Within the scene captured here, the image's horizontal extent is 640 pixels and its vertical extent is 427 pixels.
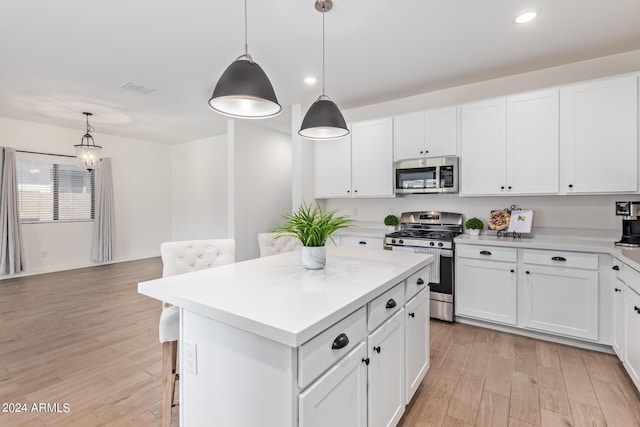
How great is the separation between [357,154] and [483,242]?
1.94 meters

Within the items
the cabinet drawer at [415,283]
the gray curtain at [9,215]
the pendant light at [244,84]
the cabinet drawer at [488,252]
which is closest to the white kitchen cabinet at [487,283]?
the cabinet drawer at [488,252]

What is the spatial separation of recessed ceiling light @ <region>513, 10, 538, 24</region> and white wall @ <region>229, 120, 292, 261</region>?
12.4 feet

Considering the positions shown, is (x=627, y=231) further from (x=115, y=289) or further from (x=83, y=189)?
(x=83, y=189)

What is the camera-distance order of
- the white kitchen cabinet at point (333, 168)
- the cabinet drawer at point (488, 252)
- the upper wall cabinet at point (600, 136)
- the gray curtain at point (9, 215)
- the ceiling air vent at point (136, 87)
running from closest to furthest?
the upper wall cabinet at point (600, 136), the cabinet drawer at point (488, 252), the ceiling air vent at point (136, 87), the white kitchen cabinet at point (333, 168), the gray curtain at point (9, 215)

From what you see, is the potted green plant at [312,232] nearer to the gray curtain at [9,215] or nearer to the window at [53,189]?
the gray curtain at [9,215]

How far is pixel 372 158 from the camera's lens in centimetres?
406

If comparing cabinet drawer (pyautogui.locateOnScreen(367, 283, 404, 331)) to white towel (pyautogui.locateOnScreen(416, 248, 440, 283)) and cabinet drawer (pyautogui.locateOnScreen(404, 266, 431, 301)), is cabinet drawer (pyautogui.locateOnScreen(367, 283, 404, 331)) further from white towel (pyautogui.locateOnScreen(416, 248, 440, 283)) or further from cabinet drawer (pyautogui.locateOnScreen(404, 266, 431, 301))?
white towel (pyautogui.locateOnScreen(416, 248, 440, 283))

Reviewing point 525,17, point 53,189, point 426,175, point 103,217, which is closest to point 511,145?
point 426,175

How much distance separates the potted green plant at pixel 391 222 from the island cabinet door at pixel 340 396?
2.90m

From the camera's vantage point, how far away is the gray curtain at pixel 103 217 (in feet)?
20.4

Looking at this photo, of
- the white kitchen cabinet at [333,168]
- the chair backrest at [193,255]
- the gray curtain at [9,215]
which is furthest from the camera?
the gray curtain at [9,215]

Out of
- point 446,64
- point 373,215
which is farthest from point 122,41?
point 373,215

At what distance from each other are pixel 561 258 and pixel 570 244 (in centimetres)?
15

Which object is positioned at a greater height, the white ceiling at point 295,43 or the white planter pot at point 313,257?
the white ceiling at point 295,43
